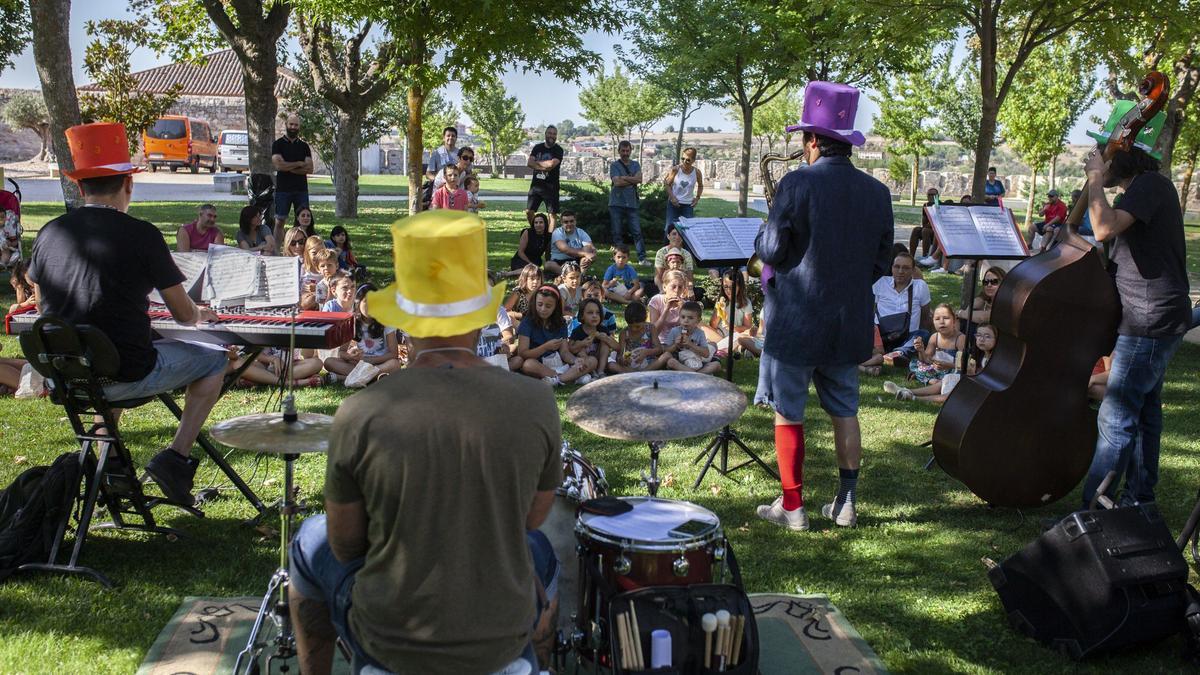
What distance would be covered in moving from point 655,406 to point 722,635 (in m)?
0.97

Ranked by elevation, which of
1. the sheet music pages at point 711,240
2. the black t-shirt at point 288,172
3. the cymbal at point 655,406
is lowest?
the cymbal at point 655,406

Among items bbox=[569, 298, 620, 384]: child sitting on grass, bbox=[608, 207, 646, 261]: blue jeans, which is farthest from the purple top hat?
bbox=[608, 207, 646, 261]: blue jeans

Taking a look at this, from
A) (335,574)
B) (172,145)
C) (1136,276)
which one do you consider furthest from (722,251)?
(172,145)

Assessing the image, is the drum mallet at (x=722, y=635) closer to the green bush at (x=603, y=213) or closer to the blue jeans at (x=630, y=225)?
the blue jeans at (x=630, y=225)

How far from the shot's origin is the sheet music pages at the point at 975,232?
21.4 feet

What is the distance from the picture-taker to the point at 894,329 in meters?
9.59

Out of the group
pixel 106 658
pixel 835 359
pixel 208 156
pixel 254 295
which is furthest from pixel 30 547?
pixel 208 156

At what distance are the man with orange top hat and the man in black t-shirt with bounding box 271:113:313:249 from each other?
9.36 metres

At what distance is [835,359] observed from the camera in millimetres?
4914

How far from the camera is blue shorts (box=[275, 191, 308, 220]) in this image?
13.9 meters

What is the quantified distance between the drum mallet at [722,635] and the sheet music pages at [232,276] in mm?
2847

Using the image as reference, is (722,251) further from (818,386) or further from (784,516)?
(784,516)

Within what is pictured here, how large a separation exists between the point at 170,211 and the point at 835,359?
19483 mm

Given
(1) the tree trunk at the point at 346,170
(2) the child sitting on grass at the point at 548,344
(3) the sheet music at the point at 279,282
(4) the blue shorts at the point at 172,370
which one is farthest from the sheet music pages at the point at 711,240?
(1) the tree trunk at the point at 346,170
